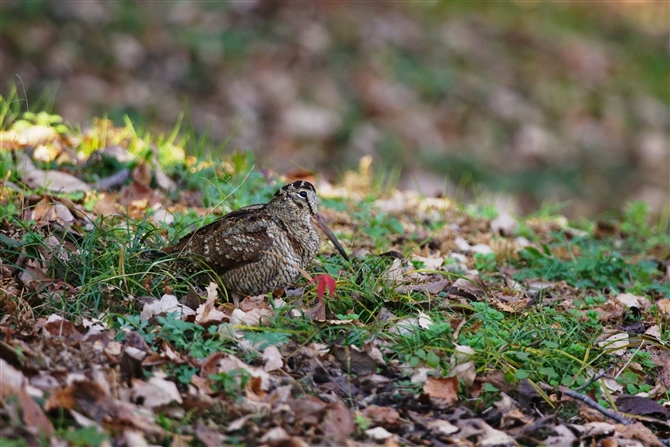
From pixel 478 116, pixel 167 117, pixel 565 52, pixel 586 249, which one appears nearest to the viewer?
pixel 586 249

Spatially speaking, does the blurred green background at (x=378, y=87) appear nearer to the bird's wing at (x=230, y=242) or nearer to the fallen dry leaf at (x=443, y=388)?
the bird's wing at (x=230, y=242)

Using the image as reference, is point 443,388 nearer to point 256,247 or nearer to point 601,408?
point 601,408

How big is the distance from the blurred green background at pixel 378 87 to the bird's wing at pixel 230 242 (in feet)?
13.9

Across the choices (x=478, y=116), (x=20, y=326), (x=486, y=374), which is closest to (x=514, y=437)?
(x=486, y=374)

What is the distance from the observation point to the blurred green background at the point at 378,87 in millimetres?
9273

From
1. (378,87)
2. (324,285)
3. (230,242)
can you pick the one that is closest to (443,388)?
(324,285)

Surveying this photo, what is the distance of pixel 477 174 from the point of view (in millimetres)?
9508

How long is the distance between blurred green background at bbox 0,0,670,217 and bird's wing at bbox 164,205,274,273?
4222mm

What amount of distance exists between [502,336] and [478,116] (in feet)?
22.5

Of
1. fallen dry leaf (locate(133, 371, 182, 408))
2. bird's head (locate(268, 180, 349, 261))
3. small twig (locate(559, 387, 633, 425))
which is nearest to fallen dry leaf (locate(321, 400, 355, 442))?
fallen dry leaf (locate(133, 371, 182, 408))

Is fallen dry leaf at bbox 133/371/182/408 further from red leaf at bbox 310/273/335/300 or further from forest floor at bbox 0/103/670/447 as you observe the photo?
red leaf at bbox 310/273/335/300

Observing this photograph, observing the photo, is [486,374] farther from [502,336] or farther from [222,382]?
[222,382]

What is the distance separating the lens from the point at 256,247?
13.4 ft

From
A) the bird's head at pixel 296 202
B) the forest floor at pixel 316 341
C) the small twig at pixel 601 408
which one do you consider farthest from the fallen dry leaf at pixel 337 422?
the bird's head at pixel 296 202
